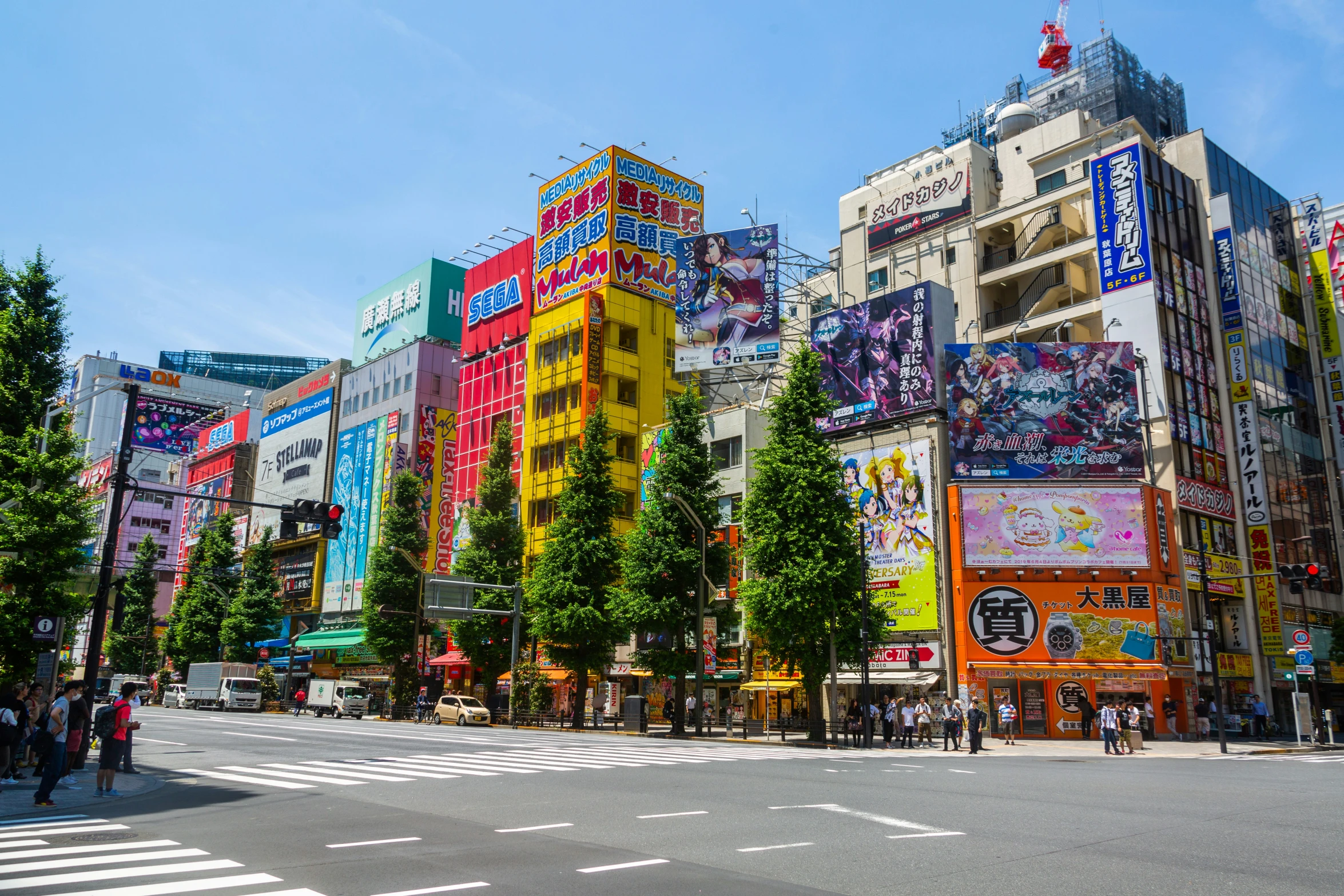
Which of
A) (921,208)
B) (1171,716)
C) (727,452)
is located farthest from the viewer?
(921,208)

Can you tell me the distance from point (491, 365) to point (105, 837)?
5781 centimetres

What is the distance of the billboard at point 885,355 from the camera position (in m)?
44.6

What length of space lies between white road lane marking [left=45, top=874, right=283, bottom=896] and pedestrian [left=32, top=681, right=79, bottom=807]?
24.5 feet

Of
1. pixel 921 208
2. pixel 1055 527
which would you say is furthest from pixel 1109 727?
pixel 921 208

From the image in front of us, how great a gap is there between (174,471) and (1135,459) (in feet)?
372

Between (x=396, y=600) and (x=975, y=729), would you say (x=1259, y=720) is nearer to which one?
(x=975, y=729)

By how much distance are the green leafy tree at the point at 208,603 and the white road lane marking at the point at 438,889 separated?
67.9 metres

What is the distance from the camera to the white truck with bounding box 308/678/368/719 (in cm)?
5588

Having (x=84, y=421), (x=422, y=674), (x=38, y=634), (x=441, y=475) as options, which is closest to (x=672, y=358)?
(x=441, y=475)

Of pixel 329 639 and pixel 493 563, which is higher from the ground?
pixel 493 563

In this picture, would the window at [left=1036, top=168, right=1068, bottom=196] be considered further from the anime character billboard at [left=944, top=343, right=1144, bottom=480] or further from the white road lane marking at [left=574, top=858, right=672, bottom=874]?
the white road lane marking at [left=574, top=858, right=672, bottom=874]

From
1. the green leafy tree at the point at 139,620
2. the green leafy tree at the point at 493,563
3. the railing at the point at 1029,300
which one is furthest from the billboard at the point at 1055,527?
the green leafy tree at the point at 139,620

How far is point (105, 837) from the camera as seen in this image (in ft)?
35.7

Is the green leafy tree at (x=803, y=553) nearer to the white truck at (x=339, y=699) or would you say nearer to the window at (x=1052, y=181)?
the window at (x=1052, y=181)
